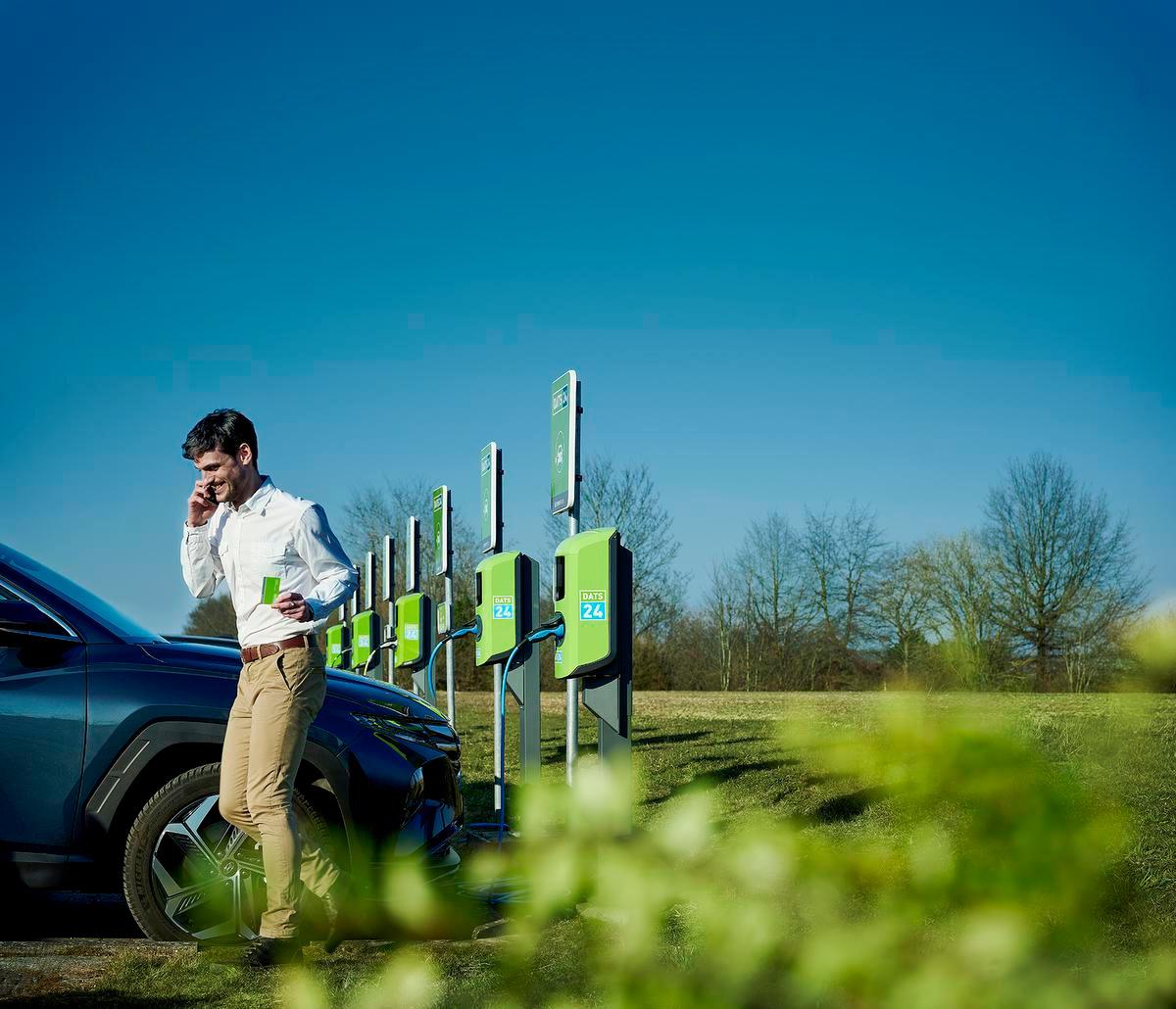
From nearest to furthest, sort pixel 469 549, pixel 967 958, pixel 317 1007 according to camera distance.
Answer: pixel 967 958 → pixel 317 1007 → pixel 469 549

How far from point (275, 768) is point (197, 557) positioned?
938 millimetres

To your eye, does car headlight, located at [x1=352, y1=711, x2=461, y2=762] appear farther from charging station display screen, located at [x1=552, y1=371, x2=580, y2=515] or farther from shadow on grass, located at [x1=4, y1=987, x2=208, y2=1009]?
charging station display screen, located at [x1=552, y1=371, x2=580, y2=515]

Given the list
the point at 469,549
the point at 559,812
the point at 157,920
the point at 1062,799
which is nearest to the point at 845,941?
the point at 1062,799

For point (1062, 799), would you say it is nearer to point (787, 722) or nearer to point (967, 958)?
point (967, 958)

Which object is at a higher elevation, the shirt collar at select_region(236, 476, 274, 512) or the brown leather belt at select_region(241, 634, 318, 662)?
the shirt collar at select_region(236, 476, 274, 512)

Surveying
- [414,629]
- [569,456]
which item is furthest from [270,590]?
[414,629]

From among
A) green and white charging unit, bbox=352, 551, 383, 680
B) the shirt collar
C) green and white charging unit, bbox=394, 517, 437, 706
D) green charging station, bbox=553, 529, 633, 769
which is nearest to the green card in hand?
the shirt collar

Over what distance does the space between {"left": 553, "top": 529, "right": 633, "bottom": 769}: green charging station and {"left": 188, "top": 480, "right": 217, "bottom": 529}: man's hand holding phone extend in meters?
2.15

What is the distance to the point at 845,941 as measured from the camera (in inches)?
36.5

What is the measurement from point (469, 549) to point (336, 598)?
28.9m

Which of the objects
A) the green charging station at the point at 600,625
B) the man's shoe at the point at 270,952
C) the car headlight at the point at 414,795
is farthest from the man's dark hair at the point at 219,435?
the green charging station at the point at 600,625

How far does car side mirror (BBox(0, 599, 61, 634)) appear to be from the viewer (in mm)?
4359

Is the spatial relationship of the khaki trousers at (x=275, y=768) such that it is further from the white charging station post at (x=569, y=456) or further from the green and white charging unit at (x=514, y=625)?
the green and white charging unit at (x=514, y=625)

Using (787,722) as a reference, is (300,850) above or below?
below
